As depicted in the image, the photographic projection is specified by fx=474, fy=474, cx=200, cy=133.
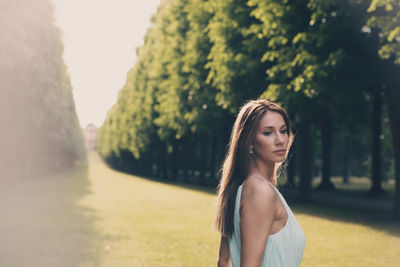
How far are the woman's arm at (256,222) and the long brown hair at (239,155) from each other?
0.87 ft

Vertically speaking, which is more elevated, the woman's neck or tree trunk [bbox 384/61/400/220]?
tree trunk [bbox 384/61/400/220]

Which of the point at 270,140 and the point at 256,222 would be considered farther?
the point at 270,140

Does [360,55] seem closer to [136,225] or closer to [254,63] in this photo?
[254,63]

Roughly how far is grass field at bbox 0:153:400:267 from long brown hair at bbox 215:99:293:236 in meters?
5.95

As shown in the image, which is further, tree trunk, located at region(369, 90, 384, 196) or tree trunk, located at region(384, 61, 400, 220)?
tree trunk, located at region(369, 90, 384, 196)

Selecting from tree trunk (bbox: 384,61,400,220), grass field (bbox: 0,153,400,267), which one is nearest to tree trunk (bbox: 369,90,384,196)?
grass field (bbox: 0,153,400,267)

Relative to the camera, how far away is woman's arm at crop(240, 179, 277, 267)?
235cm

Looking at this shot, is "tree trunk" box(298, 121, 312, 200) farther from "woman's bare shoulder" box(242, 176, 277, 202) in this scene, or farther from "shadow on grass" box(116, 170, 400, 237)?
"woman's bare shoulder" box(242, 176, 277, 202)

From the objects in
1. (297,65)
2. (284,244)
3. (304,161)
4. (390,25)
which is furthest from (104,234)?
(304,161)

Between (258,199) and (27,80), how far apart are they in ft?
87.8

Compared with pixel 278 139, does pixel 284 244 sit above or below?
below

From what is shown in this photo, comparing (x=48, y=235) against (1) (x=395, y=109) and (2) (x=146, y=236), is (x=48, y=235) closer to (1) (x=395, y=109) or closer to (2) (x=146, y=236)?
(2) (x=146, y=236)

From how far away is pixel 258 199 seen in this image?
7.72 feet

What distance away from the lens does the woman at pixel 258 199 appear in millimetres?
2365
